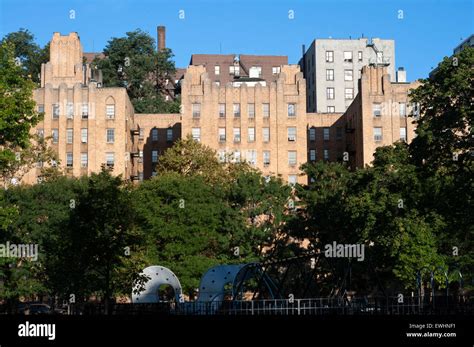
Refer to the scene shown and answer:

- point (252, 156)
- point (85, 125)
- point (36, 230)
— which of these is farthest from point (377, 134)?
point (36, 230)

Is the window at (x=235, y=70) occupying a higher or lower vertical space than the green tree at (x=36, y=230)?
higher

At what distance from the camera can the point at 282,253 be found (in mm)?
82125

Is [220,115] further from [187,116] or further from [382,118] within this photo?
[382,118]

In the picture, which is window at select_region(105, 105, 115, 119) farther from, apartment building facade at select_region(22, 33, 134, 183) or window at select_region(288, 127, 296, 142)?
window at select_region(288, 127, 296, 142)

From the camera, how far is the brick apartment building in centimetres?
11312

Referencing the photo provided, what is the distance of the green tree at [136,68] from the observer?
136375 mm

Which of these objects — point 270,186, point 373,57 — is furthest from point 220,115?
point 373,57

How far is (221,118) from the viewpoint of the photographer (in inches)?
4606

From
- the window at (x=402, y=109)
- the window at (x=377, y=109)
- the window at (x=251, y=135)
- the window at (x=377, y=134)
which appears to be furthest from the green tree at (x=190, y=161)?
the window at (x=402, y=109)

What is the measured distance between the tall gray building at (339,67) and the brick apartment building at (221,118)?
32.1m

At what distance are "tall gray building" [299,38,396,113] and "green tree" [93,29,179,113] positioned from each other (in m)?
26.6

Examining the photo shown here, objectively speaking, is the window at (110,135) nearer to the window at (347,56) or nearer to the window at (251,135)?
the window at (251,135)

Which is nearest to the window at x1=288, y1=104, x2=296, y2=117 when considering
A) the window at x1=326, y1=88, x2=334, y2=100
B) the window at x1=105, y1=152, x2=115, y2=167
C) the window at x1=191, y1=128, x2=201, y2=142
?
the window at x1=191, y1=128, x2=201, y2=142

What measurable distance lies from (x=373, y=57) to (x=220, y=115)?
49.2m
